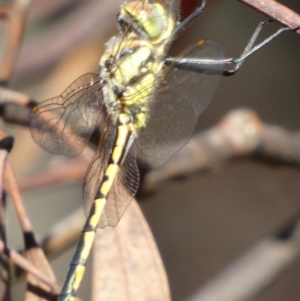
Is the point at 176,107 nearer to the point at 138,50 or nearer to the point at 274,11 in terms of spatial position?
the point at 138,50

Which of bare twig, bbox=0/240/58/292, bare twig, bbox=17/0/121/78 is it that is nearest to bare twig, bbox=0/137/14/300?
bare twig, bbox=0/240/58/292

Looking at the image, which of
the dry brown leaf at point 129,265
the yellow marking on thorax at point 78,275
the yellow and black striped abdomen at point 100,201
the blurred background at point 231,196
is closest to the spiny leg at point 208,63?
the yellow and black striped abdomen at point 100,201

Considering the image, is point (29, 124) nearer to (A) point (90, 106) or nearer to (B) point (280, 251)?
(A) point (90, 106)

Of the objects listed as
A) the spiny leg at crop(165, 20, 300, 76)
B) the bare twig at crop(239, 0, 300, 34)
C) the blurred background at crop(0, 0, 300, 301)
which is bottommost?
the blurred background at crop(0, 0, 300, 301)

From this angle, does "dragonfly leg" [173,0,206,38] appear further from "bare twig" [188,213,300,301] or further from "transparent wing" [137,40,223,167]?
"bare twig" [188,213,300,301]

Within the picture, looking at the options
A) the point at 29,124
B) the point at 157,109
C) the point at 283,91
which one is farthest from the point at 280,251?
the point at 283,91

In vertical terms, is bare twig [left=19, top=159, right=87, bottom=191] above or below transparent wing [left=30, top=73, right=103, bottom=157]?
below

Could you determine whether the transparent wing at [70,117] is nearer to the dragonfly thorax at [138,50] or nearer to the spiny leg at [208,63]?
the dragonfly thorax at [138,50]

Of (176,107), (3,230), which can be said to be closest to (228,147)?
(176,107)
